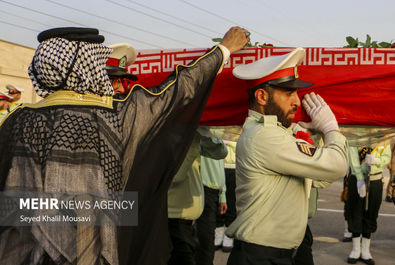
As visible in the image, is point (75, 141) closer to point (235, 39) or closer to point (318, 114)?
point (235, 39)

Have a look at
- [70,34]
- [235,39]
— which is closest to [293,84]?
[235,39]

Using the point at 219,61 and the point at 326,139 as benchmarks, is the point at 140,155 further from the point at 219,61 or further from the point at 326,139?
the point at 326,139

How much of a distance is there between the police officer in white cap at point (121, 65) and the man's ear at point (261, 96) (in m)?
0.84

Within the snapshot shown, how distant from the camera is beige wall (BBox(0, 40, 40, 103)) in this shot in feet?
74.5

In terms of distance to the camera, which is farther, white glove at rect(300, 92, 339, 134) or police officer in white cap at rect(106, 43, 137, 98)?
police officer in white cap at rect(106, 43, 137, 98)

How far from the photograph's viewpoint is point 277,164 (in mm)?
2742

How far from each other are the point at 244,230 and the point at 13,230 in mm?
1267

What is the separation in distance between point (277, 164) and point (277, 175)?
0.12 m

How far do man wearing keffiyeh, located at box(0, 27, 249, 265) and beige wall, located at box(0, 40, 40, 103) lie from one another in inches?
849

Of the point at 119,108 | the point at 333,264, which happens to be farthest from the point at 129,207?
the point at 333,264

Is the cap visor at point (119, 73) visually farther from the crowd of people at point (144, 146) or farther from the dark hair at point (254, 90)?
the dark hair at point (254, 90)

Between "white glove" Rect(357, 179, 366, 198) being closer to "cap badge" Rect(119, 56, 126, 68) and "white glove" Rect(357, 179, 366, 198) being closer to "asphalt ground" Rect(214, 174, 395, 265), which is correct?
"asphalt ground" Rect(214, 174, 395, 265)

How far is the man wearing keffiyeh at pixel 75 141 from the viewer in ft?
7.15

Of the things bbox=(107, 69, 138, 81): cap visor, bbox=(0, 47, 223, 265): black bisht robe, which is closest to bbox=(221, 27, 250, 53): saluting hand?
bbox=(0, 47, 223, 265): black bisht robe
